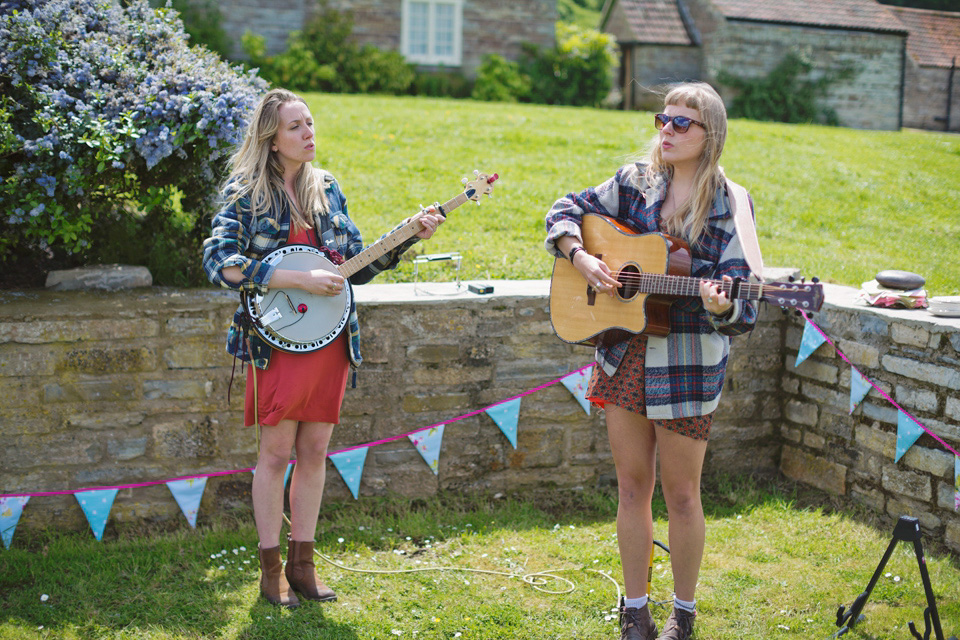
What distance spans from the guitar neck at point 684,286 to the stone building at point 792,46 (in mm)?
15680

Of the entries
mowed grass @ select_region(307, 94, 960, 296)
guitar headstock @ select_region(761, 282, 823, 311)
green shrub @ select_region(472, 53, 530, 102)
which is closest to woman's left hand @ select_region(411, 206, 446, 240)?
guitar headstock @ select_region(761, 282, 823, 311)

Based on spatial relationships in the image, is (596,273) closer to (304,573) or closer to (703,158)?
(703,158)

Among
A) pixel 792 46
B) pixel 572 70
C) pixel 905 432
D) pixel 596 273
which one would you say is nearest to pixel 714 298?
pixel 596 273

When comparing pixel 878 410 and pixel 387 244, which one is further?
pixel 878 410

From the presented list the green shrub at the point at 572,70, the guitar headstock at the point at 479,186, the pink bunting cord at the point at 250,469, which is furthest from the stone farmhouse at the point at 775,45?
the guitar headstock at the point at 479,186

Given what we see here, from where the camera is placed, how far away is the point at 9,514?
4000 mm

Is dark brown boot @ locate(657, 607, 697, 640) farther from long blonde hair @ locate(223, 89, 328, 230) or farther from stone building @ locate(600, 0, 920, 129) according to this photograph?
stone building @ locate(600, 0, 920, 129)

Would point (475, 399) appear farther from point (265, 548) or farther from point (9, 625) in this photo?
point (9, 625)

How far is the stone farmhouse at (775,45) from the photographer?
60.7 ft

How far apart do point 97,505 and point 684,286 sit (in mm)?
3014

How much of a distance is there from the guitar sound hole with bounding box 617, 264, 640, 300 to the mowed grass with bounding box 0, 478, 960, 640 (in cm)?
141

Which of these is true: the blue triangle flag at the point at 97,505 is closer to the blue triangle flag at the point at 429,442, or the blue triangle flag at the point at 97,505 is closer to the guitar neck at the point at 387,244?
the blue triangle flag at the point at 429,442

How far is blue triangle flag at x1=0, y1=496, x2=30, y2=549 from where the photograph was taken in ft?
13.1

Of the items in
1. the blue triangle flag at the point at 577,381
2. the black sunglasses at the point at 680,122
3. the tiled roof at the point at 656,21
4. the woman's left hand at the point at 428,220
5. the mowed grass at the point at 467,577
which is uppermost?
the tiled roof at the point at 656,21
